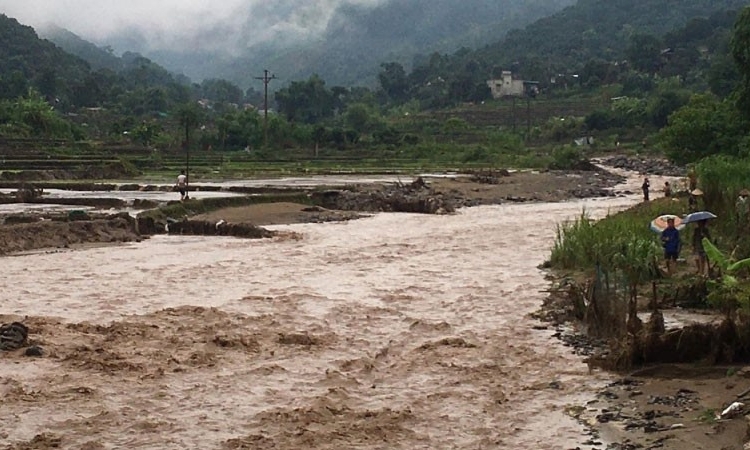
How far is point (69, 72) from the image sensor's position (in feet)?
342

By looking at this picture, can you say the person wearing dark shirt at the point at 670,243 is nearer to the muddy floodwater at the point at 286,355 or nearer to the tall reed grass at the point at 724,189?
the tall reed grass at the point at 724,189

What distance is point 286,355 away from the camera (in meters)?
10.4

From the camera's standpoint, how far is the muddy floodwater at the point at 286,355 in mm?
7613

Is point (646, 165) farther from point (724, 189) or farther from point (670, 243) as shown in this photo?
point (670, 243)

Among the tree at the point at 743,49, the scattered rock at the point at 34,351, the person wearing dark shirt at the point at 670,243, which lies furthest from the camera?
the tree at the point at 743,49

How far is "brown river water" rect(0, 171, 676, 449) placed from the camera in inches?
300

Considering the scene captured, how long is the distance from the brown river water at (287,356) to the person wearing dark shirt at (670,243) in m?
2.04

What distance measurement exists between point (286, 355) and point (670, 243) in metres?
6.48

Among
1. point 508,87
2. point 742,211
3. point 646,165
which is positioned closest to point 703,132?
point 742,211

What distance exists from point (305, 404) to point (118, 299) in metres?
6.75

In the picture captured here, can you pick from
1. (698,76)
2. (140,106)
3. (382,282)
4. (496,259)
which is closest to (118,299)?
(382,282)

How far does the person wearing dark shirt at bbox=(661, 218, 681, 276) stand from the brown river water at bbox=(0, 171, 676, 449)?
2.04 metres

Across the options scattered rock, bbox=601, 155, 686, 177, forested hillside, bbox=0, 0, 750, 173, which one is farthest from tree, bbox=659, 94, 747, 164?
scattered rock, bbox=601, 155, 686, 177

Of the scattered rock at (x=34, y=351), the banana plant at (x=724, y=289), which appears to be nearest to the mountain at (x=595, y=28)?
the banana plant at (x=724, y=289)
